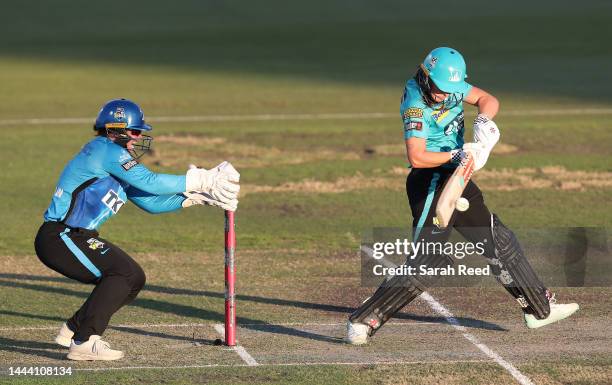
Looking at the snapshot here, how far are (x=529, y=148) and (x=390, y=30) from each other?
27023 millimetres

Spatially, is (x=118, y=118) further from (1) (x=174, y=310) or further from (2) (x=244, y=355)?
(1) (x=174, y=310)

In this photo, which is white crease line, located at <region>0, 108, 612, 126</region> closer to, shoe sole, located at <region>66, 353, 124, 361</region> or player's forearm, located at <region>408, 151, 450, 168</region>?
player's forearm, located at <region>408, 151, 450, 168</region>

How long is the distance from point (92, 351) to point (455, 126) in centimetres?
345

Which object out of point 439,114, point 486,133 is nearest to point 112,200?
point 439,114

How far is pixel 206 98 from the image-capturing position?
114ft

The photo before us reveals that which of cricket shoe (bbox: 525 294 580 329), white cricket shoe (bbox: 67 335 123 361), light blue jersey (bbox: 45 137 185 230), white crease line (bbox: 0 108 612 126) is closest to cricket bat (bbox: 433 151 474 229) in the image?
cricket shoe (bbox: 525 294 580 329)

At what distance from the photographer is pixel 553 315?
35.6ft

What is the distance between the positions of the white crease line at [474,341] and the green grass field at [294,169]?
8cm

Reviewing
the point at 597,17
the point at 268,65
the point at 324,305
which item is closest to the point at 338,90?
the point at 268,65

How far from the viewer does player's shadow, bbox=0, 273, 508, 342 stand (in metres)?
11.2

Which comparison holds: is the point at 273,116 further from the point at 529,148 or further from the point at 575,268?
the point at 575,268

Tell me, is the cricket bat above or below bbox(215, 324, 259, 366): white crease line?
above

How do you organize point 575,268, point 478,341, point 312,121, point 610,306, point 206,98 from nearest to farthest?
point 478,341 → point 610,306 → point 575,268 → point 312,121 → point 206,98

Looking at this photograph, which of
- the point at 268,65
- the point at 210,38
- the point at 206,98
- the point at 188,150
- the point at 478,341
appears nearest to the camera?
the point at 478,341
